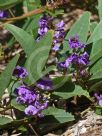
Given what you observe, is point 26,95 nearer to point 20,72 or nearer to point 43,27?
point 20,72

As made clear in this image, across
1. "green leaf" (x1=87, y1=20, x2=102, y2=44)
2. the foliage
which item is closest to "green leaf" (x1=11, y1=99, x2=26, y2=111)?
the foliage

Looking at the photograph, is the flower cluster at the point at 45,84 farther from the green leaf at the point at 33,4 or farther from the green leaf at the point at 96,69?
the green leaf at the point at 33,4

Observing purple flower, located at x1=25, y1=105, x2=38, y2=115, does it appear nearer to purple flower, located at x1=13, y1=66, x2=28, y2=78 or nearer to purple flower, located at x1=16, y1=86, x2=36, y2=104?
purple flower, located at x1=16, y1=86, x2=36, y2=104

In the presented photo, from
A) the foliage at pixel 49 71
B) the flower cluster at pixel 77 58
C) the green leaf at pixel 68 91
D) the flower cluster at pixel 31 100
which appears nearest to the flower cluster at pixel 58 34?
the foliage at pixel 49 71

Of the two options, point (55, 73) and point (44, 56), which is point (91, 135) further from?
point (55, 73)

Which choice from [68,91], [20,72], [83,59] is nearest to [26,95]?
[20,72]

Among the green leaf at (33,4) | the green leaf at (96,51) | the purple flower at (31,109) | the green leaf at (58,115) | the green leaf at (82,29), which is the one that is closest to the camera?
the purple flower at (31,109)
